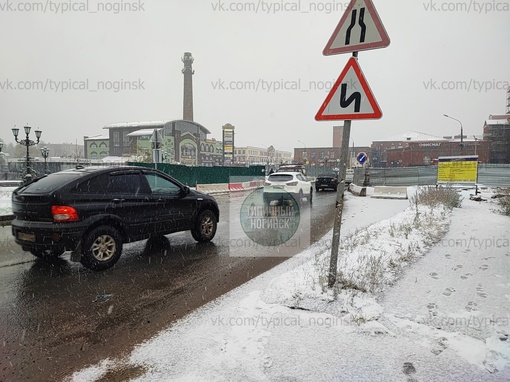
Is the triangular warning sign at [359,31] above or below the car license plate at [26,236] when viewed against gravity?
above

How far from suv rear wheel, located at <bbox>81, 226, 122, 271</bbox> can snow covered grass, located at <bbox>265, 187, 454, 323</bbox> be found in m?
2.74

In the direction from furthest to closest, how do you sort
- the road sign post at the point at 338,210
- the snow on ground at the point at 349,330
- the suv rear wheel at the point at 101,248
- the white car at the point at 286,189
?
the white car at the point at 286,189 → the suv rear wheel at the point at 101,248 → the road sign post at the point at 338,210 → the snow on ground at the point at 349,330

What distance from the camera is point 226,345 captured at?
9.84ft

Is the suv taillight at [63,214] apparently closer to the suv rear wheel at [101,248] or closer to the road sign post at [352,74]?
the suv rear wheel at [101,248]

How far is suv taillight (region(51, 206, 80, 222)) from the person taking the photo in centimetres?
486

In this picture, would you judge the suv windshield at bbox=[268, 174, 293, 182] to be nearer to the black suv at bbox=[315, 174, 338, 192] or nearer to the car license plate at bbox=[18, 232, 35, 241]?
the black suv at bbox=[315, 174, 338, 192]

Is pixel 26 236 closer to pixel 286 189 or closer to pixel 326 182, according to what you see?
pixel 286 189

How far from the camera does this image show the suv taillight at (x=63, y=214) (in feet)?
16.0

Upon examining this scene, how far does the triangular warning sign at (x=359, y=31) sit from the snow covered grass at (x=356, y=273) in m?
2.82

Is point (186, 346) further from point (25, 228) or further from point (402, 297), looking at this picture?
point (25, 228)

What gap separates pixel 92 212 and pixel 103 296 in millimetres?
1481

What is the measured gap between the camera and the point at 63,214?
16.0 feet

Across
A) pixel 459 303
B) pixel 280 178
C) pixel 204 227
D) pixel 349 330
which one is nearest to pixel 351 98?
pixel 349 330

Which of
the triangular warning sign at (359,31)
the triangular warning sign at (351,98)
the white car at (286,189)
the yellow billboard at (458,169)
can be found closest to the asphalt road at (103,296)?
the triangular warning sign at (351,98)
